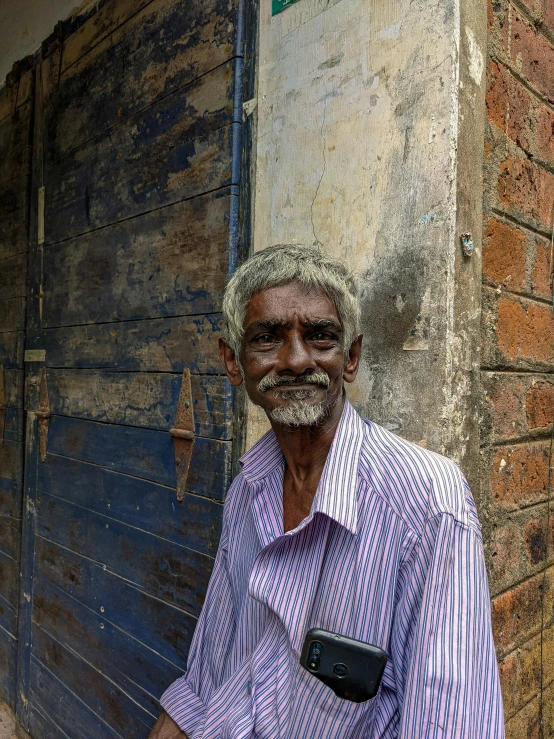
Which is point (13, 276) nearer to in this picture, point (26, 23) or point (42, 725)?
point (26, 23)

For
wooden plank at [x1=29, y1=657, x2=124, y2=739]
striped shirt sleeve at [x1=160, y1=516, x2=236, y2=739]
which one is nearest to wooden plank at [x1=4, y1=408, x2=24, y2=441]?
wooden plank at [x1=29, y1=657, x2=124, y2=739]

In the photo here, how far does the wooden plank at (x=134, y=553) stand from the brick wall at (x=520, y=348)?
2.74 feet

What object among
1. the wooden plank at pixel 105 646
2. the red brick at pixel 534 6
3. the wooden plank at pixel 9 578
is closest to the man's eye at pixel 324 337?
the red brick at pixel 534 6

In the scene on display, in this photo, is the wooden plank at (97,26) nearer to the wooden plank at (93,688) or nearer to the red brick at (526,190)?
the red brick at (526,190)

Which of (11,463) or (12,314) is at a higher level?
(12,314)

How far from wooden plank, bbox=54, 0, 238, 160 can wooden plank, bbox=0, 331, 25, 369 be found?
33.6 inches

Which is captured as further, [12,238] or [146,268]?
[12,238]

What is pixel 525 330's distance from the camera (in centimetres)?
141

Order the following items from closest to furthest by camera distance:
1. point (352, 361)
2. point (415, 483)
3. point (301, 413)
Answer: point (415, 483)
point (301, 413)
point (352, 361)

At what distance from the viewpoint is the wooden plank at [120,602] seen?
164 centimetres

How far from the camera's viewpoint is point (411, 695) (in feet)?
2.47

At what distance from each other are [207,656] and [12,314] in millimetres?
2037

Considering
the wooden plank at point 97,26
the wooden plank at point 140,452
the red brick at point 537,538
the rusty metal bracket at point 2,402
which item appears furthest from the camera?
the rusty metal bracket at point 2,402

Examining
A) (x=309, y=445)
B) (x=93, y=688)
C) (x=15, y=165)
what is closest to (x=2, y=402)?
(x=15, y=165)
